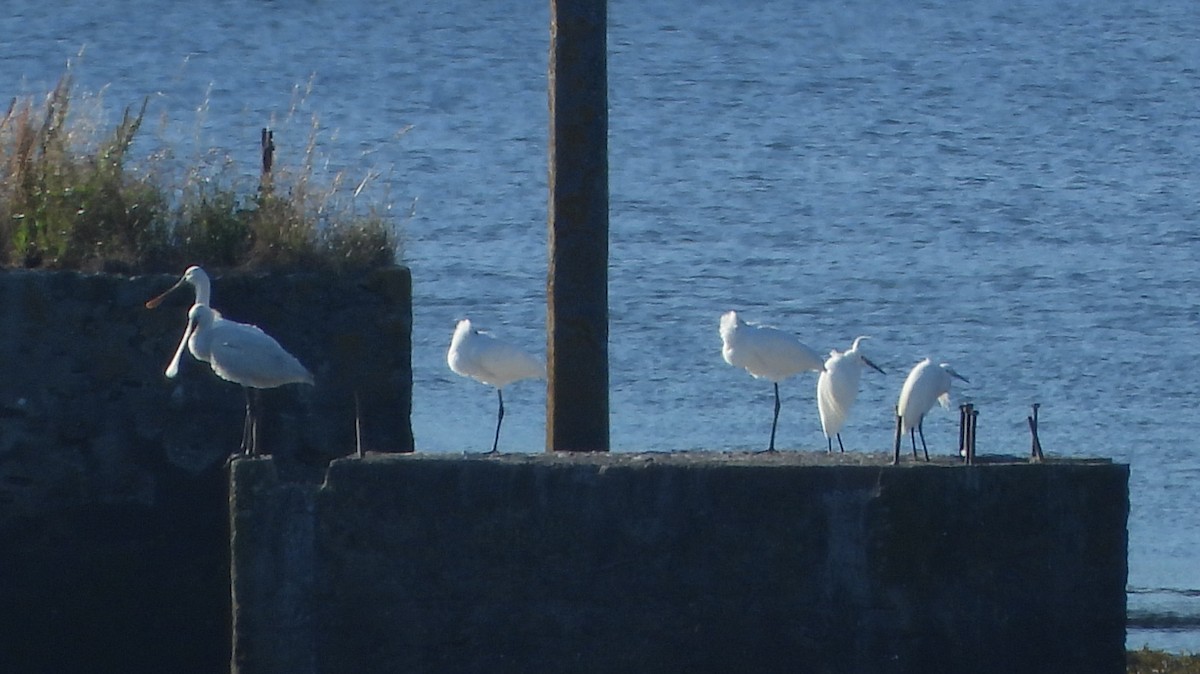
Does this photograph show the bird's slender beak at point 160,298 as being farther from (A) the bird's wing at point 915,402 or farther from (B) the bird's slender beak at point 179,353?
(A) the bird's wing at point 915,402

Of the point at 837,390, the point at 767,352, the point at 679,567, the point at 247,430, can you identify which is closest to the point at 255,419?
the point at 247,430

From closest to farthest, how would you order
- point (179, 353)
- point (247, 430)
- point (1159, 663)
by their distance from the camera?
1. point (179, 353)
2. point (247, 430)
3. point (1159, 663)

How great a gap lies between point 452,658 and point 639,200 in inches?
549

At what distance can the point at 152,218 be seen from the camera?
8.97m

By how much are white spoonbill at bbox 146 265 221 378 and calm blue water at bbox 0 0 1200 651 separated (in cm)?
162

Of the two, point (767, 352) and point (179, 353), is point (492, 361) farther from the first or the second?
point (179, 353)

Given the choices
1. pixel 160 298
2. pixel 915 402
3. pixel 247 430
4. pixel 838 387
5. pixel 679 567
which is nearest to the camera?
pixel 679 567

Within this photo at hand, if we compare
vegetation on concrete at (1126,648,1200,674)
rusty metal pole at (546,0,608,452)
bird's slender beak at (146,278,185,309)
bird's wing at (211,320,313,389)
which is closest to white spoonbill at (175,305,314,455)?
bird's wing at (211,320,313,389)

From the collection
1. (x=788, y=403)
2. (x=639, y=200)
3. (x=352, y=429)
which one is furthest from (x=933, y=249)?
(x=352, y=429)

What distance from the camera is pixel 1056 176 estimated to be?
22641 millimetres

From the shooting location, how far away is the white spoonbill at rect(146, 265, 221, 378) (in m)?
7.94

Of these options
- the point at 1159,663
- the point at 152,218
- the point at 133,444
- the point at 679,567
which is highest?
the point at 152,218

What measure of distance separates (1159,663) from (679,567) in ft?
11.0

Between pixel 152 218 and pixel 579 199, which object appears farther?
pixel 152 218
